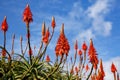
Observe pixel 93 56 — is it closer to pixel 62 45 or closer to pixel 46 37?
pixel 62 45

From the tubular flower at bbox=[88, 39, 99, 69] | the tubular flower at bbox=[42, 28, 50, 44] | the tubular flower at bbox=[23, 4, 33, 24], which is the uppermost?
the tubular flower at bbox=[23, 4, 33, 24]

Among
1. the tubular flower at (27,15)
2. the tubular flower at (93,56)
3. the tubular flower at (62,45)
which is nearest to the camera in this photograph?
the tubular flower at (62,45)

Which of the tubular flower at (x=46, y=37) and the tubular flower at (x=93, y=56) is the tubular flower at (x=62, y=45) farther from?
the tubular flower at (x=46, y=37)

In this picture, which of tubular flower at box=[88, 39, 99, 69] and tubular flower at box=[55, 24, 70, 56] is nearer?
tubular flower at box=[55, 24, 70, 56]

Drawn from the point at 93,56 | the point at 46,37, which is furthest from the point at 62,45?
the point at 46,37

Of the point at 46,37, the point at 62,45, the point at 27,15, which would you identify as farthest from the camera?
the point at 46,37

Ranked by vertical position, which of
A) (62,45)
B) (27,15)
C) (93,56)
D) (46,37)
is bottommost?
(93,56)

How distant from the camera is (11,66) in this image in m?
7.87

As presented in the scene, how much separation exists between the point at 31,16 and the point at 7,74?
1.58 meters

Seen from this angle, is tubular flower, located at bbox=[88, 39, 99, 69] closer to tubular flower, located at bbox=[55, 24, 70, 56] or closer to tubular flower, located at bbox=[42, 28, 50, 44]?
tubular flower, located at bbox=[55, 24, 70, 56]

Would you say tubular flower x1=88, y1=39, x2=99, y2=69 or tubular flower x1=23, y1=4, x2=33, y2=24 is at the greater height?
tubular flower x1=23, y1=4, x2=33, y2=24

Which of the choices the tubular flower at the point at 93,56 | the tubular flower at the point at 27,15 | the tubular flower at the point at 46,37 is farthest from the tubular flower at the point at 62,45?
the tubular flower at the point at 46,37

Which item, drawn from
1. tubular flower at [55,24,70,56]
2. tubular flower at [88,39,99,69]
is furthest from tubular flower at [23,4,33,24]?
tubular flower at [88,39,99,69]

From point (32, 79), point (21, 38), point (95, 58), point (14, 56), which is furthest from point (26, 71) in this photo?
point (21, 38)
